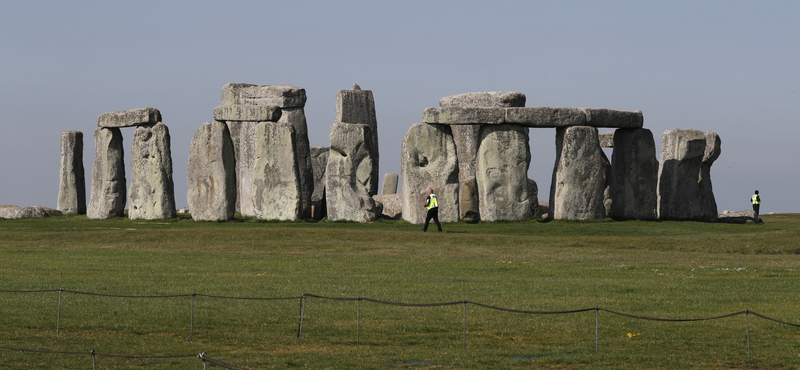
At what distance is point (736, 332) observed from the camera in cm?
1260

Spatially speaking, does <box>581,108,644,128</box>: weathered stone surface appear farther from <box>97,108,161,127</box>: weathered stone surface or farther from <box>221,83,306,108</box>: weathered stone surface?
<box>97,108,161,127</box>: weathered stone surface

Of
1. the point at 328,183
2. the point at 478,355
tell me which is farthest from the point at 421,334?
the point at 328,183

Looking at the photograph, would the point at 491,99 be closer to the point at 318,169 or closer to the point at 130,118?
the point at 318,169

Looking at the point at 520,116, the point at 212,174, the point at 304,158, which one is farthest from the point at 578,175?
the point at 212,174

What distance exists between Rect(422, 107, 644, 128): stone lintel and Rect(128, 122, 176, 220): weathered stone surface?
28.3 feet

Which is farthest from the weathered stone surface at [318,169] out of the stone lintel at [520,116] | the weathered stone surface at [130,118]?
the stone lintel at [520,116]

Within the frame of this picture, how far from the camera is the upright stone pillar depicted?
31.7 m

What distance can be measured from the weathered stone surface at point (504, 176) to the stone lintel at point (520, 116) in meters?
0.40

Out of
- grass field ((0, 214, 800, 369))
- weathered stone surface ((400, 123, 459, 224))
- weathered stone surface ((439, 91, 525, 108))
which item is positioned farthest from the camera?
weathered stone surface ((439, 91, 525, 108))

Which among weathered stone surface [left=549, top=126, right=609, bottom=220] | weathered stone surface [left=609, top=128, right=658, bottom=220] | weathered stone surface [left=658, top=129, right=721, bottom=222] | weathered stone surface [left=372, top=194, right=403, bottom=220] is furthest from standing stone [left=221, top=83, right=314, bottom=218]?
weathered stone surface [left=658, top=129, right=721, bottom=222]

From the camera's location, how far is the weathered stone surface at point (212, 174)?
30.3m

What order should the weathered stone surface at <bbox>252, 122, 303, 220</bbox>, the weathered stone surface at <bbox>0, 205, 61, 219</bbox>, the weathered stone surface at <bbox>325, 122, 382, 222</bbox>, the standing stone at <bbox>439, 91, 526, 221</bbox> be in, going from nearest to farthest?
1. the weathered stone surface at <bbox>325, 122, 382, 222</bbox>
2. the standing stone at <bbox>439, 91, 526, 221</bbox>
3. the weathered stone surface at <bbox>252, 122, 303, 220</bbox>
4. the weathered stone surface at <bbox>0, 205, 61, 219</bbox>

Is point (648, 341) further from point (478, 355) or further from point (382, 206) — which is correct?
point (382, 206)

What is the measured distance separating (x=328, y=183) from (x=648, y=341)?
19.1 meters
